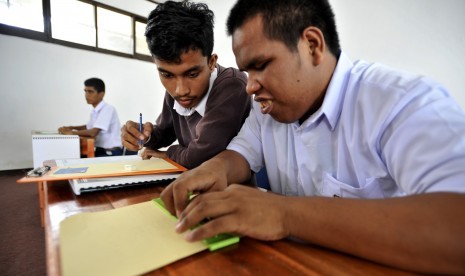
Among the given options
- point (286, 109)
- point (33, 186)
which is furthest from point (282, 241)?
point (33, 186)

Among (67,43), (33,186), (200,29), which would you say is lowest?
(33,186)

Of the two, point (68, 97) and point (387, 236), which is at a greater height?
point (68, 97)

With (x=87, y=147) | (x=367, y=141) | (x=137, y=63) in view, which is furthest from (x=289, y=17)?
(x=137, y=63)

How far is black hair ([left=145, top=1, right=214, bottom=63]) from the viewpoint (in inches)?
37.9

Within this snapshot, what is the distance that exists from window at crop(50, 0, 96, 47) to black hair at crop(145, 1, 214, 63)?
11.4 feet

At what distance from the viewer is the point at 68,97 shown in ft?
11.9

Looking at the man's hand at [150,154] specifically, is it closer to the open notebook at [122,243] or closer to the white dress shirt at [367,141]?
the white dress shirt at [367,141]

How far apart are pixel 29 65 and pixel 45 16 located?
74 centimetres

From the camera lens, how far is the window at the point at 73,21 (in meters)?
3.46

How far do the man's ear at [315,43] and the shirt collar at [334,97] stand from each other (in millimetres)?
68

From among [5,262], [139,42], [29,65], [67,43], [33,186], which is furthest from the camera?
[139,42]

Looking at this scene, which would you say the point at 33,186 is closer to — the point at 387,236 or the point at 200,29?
the point at 200,29

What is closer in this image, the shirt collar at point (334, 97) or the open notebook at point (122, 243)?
the open notebook at point (122, 243)

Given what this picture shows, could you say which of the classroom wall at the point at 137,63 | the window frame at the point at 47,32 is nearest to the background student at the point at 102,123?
the classroom wall at the point at 137,63
